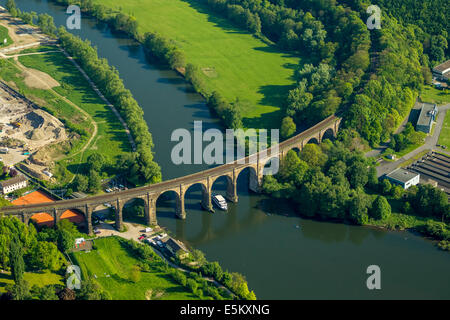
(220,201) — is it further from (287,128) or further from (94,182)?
(287,128)

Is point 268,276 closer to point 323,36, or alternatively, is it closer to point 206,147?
point 206,147

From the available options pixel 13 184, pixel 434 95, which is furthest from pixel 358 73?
pixel 13 184

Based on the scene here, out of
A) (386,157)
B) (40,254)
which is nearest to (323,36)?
(386,157)

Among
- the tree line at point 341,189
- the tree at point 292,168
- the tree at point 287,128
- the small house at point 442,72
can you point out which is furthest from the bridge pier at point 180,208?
the small house at point 442,72

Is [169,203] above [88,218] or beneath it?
beneath

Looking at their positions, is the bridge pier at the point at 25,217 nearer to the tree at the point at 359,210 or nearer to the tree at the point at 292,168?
the tree at the point at 292,168
